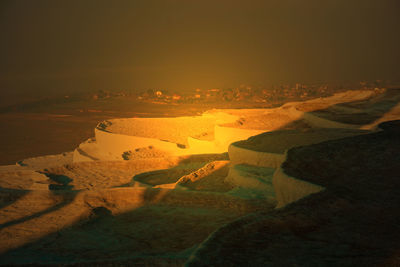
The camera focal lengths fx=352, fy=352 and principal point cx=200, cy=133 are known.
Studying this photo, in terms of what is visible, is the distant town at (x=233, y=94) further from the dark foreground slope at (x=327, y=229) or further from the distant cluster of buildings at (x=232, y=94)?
the dark foreground slope at (x=327, y=229)

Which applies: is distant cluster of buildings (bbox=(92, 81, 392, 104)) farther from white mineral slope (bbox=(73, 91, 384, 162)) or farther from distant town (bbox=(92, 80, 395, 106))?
white mineral slope (bbox=(73, 91, 384, 162))

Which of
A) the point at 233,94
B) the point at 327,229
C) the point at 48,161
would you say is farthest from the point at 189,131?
the point at 233,94

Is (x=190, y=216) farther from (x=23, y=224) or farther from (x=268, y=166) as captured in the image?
(x=23, y=224)

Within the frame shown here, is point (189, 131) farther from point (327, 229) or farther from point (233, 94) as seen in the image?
point (233, 94)

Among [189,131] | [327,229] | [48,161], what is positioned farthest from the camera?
[189,131]

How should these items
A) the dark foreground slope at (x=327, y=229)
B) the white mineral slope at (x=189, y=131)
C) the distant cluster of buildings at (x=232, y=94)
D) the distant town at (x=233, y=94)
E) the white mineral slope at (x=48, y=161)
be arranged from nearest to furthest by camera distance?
1. the dark foreground slope at (x=327, y=229)
2. the white mineral slope at (x=189, y=131)
3. the white mineral slope at (x=48, y=161)
4. the distant town at (x=233, y=94)
5. the distant cluster of buildings at (x=232, y=94)

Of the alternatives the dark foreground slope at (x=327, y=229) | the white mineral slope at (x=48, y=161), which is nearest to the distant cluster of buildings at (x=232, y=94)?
the white mineral slope at (x=48, y=161)

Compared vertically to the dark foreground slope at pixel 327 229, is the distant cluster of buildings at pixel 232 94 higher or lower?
higher

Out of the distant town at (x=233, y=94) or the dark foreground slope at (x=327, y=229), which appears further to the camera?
the distant town at (x=233, y=94)
